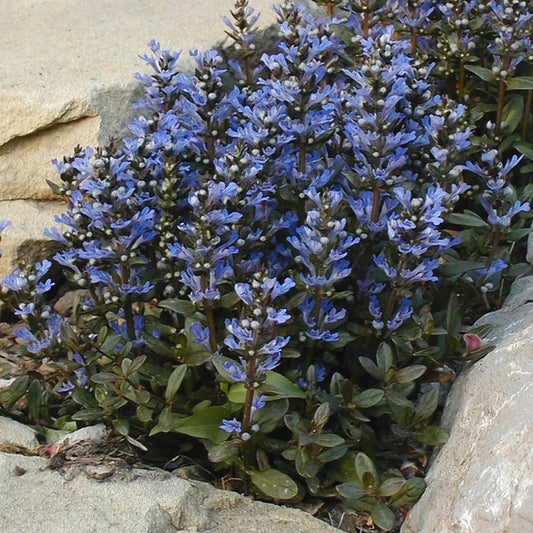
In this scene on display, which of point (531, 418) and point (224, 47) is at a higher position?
→ point (224, 47)

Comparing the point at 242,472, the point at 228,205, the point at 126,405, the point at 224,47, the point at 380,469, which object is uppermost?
the point at 224,47

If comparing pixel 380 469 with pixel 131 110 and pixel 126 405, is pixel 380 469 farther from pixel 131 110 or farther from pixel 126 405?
pixel 131 110

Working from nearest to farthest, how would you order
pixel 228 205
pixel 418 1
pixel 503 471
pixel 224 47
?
pixel 503 471, pixel 228 205, pixel 418 1, pixel 224 47

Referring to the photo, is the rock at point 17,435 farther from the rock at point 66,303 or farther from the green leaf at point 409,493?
the green leaf at point 409,493

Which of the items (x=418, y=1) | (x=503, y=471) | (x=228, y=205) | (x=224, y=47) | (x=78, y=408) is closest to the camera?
(x=503, y=471)

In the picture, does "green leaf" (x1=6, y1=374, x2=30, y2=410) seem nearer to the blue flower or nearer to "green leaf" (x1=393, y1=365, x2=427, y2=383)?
the blue flower

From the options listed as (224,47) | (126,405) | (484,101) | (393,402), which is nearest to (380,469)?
(393,402)

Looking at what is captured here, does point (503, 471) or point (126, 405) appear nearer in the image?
point (503, 471)
